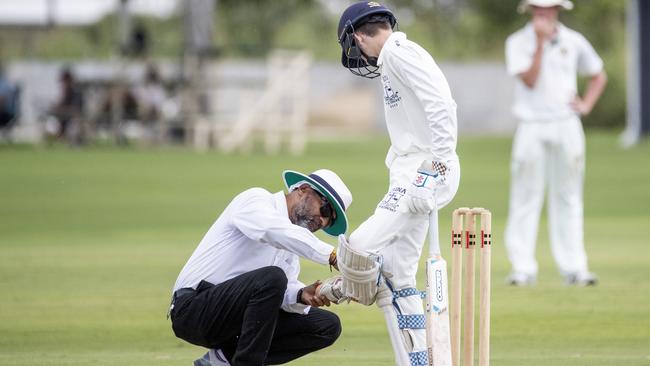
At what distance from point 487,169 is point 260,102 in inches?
277

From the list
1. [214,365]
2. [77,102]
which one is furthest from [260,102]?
[214,365]

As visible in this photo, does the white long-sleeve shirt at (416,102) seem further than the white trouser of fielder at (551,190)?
No

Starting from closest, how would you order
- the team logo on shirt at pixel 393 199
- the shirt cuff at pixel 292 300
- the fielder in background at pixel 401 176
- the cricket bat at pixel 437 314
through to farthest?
the cricket bat at pixel 437 314, the fielder in background at pixel 401 176, the team logo on shirt at pixel 393 199, the shirt cuff at pixel 292 300

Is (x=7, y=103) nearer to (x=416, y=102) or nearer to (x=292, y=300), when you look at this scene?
(x=292, y=300)

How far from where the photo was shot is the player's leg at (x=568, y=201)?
414 inches

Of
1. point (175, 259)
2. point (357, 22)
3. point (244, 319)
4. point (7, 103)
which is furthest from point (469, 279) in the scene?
point (7, 103)

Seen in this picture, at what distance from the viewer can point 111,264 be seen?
12109 millimetres

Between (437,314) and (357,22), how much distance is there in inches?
57.1

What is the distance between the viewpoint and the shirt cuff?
650 cm

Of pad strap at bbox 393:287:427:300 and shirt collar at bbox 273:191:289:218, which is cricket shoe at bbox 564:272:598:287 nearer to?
pad strap at bbox 393:287:427:300

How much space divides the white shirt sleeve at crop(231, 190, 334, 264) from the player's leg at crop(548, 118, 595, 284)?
4.71m

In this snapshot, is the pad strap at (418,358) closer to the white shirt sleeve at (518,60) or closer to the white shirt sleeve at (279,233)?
the white shirt sleeve at (279,233)

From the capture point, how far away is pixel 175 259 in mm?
12375

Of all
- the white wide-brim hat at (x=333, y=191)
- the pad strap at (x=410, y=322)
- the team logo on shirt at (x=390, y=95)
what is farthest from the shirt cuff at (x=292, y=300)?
the team logo on shirt at (x=390, y=95)
